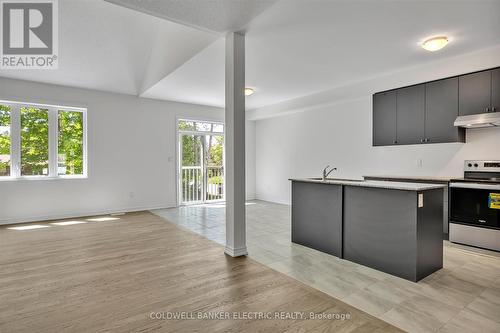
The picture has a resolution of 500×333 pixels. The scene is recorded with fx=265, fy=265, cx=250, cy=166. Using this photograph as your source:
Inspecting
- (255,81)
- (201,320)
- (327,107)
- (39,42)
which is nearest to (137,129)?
(39,42)

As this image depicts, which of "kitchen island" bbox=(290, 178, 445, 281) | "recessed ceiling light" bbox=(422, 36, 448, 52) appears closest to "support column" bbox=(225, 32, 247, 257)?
"kitchen island" bbox=(290, 178, 445, 281)

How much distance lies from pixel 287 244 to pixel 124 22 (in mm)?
4383

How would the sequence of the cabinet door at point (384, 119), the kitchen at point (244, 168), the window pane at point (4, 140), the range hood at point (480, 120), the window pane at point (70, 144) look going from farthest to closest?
1. the window pane at point (70, 144)
2. the window pane at point (4, 140)
3. the cabinet door at point (384, 119)
4. the range hood at point (480, 120)
5. the kitchen at point (244, 168)

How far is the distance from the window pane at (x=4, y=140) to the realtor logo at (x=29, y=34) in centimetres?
89

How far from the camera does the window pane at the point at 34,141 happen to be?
520 centimetres

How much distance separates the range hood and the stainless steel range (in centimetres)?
58

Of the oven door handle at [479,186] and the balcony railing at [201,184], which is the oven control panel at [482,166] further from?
the balcony railing at [201,184]

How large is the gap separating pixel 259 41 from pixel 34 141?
16.1ft

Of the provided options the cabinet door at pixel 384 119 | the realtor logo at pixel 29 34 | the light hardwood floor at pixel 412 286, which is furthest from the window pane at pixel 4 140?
the cabinet door at pixel 384 119

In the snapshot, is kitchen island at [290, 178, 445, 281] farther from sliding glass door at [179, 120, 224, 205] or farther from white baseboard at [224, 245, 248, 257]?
sliding glass door at [179, 120, 224, 205]

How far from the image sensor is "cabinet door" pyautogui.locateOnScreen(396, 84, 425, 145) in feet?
14.0

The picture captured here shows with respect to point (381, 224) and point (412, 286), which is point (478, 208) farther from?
point (412, 286)

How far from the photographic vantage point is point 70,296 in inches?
90.8

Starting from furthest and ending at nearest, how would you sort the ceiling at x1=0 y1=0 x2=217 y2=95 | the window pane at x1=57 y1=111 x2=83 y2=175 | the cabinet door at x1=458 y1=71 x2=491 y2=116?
1. the window pane at x1=57 y1=111 x2=83 y2=175
2. the ceiling at x1=0 y1=0 x2=217 y2=95
3. the cabinet door at x1=458 y1=71 x2=491 y2=116
